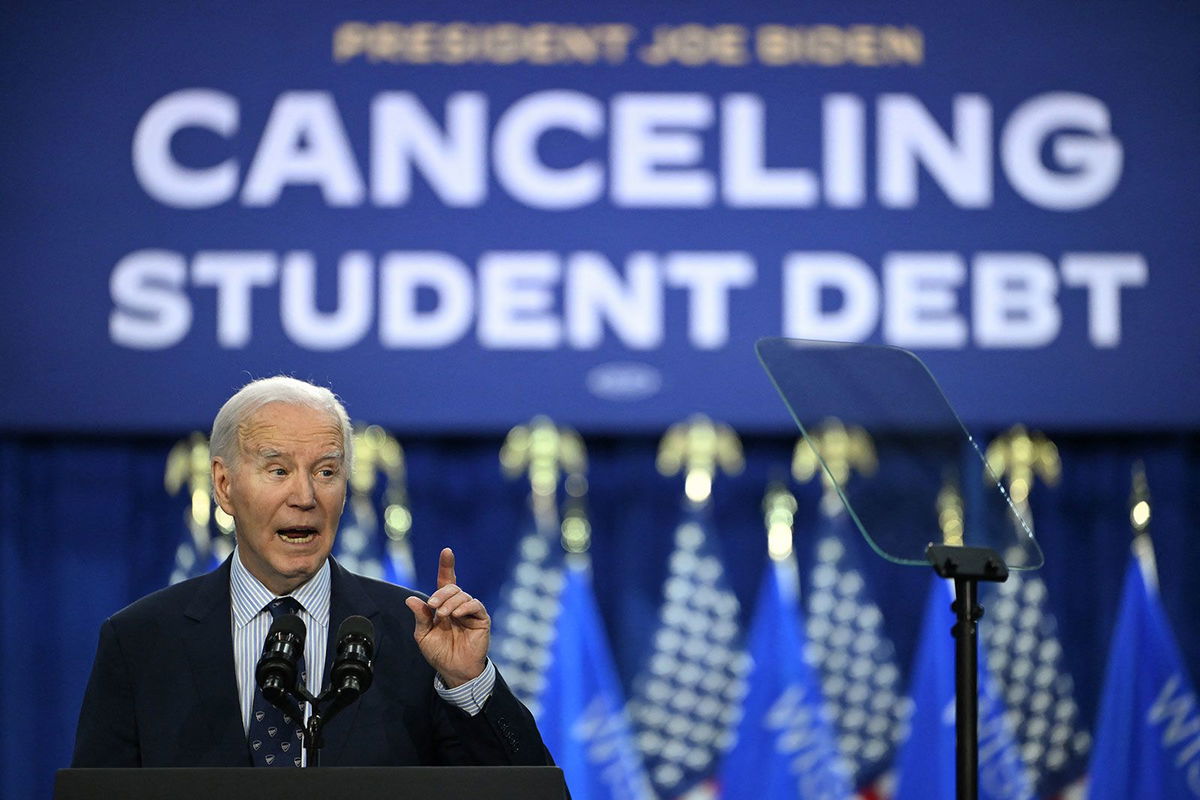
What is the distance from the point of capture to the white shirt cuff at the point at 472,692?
6.72 feet

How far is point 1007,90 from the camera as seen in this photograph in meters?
4.66

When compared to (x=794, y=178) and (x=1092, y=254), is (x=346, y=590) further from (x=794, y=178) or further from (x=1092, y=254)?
(x=1092, y=254)

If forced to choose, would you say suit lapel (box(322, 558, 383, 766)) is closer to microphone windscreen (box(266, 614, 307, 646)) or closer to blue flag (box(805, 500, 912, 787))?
microphone windscreen (box(266, 614, 307, 646))

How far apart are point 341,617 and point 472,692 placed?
252mm

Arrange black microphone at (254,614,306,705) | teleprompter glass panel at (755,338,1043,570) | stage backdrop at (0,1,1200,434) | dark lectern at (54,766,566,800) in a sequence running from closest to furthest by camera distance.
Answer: dark lectern at (54,766,566,800) → black microphone at (254,614,306,705) → teleprompter glass panel at (755,338,1043,570) → stage backdrop at (0,1,1200,434)

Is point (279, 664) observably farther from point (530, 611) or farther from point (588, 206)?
point (588, 206)

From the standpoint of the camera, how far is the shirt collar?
2.17m

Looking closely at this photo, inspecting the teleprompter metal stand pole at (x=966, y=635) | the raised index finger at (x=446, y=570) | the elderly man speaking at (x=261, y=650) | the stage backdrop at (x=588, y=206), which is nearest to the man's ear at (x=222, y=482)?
the elderly man speaking at (x=261, y=650)

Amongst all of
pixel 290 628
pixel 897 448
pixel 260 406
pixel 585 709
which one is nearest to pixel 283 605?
pixel 260 406

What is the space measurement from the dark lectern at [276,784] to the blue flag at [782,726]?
2.99m

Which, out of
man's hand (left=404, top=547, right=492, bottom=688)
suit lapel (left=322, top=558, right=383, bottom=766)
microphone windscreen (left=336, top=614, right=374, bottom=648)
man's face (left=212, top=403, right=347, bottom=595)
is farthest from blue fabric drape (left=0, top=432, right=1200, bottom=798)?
microphone windscreen (left=336, top=614, right=374, bottom=648)

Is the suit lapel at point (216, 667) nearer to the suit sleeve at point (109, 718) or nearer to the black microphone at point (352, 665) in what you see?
the suit sleeve at point (109, 718)

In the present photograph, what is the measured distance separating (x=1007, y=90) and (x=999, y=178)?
0.28 metres

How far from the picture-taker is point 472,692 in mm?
2053
